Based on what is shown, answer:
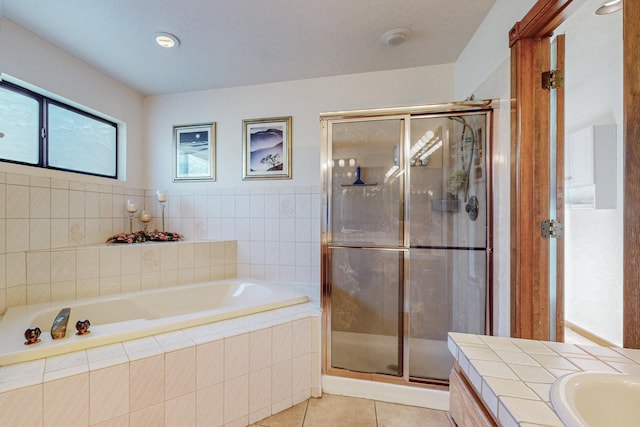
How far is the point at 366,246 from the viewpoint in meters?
1.82

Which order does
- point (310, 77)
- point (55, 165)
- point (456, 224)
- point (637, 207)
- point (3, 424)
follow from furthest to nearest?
point (310, 77)
point (55, 165)
point (456, 224)
point (3, 424)
point (637, 207)

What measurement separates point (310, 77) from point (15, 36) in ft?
6.68

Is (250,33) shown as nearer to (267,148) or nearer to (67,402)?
(267,148)

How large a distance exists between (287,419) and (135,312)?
4.50ft

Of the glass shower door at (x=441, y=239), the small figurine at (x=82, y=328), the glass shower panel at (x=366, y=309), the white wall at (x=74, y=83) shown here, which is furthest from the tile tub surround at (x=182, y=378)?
the white wall at (x=74, y=83)

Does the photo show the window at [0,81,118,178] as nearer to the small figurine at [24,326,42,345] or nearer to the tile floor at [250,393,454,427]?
the small figurine at [24,326,42,345]

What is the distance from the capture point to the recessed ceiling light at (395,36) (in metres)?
1.74

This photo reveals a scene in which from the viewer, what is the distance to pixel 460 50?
1976 mm

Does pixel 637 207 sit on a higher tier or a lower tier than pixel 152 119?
lower

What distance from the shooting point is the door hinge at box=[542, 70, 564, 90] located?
1201 millimetres

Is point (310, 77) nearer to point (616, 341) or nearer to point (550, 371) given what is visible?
point (550, 371)

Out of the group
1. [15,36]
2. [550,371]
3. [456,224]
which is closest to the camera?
[550,371]

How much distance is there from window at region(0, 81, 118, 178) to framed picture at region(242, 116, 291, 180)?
1.29m

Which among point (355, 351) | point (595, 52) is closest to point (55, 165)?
point (355, 351)
